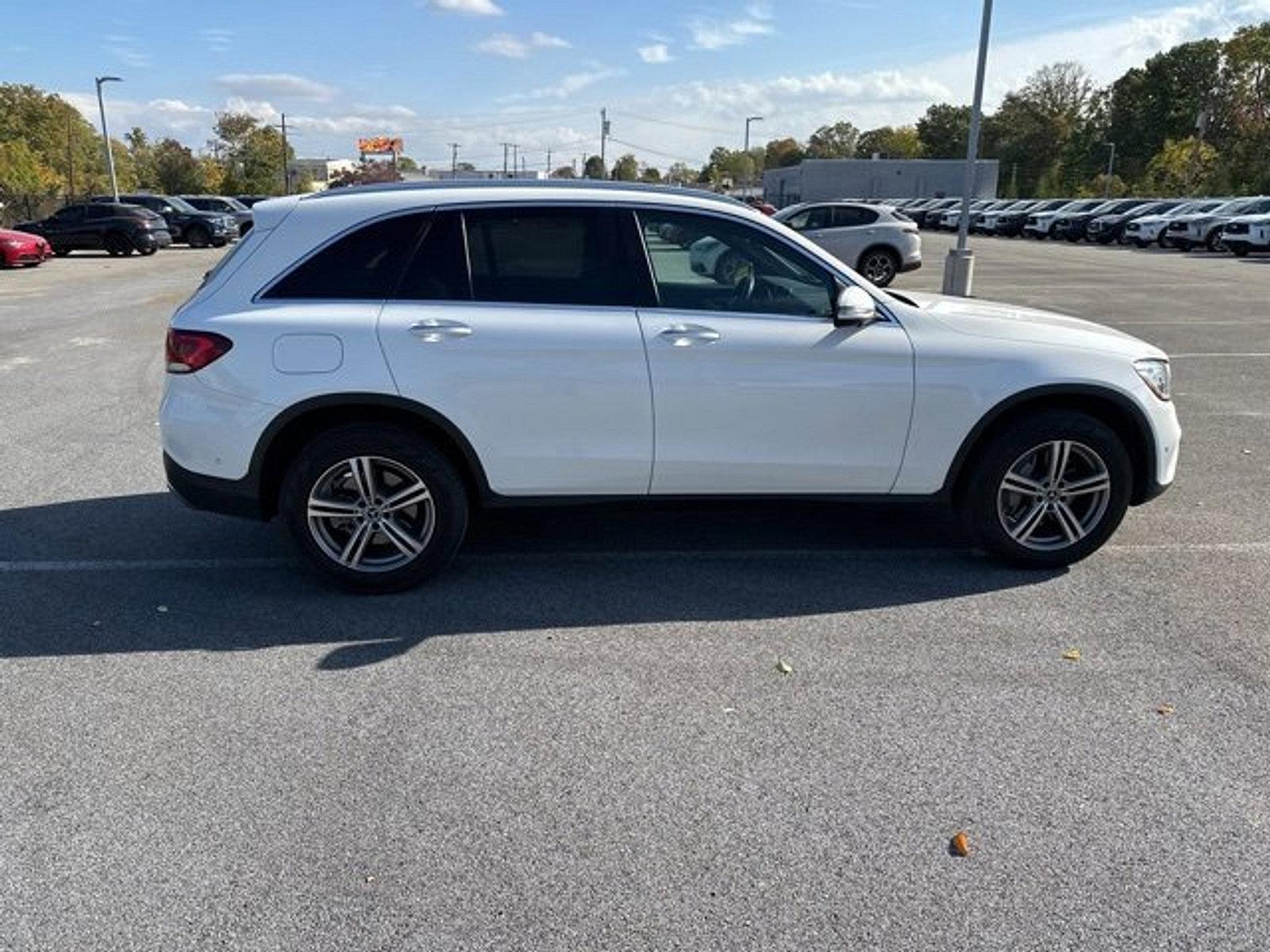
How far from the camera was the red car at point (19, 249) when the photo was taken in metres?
23.6

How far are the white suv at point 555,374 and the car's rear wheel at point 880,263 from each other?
14992mm

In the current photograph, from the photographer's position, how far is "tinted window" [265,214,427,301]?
427 cm

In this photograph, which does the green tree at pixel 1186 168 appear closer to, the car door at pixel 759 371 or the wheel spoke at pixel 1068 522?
the wheel spoke at pixel 1068 522

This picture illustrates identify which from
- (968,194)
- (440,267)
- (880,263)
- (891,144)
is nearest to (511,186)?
(440,267)

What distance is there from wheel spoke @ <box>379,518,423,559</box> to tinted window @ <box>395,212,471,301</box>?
1.02m

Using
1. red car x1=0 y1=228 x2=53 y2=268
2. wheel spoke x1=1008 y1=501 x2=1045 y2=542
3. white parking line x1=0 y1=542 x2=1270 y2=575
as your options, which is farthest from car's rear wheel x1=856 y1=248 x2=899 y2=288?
red car x1=0 y1=228 x2=53 y2=268

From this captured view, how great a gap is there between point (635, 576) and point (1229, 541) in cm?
320

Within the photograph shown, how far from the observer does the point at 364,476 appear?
4.35 meters

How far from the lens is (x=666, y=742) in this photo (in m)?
3.29

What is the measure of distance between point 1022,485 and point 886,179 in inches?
3252

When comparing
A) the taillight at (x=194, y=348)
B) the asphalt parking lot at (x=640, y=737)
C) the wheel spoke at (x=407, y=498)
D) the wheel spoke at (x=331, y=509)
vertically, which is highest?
the taillight at (x=194, y=348)

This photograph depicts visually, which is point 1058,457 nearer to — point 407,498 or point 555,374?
point 555,374

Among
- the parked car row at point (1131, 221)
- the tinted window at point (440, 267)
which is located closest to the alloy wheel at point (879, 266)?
the parked car row at point (1131, 221)

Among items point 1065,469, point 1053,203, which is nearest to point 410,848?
point 1065,469
